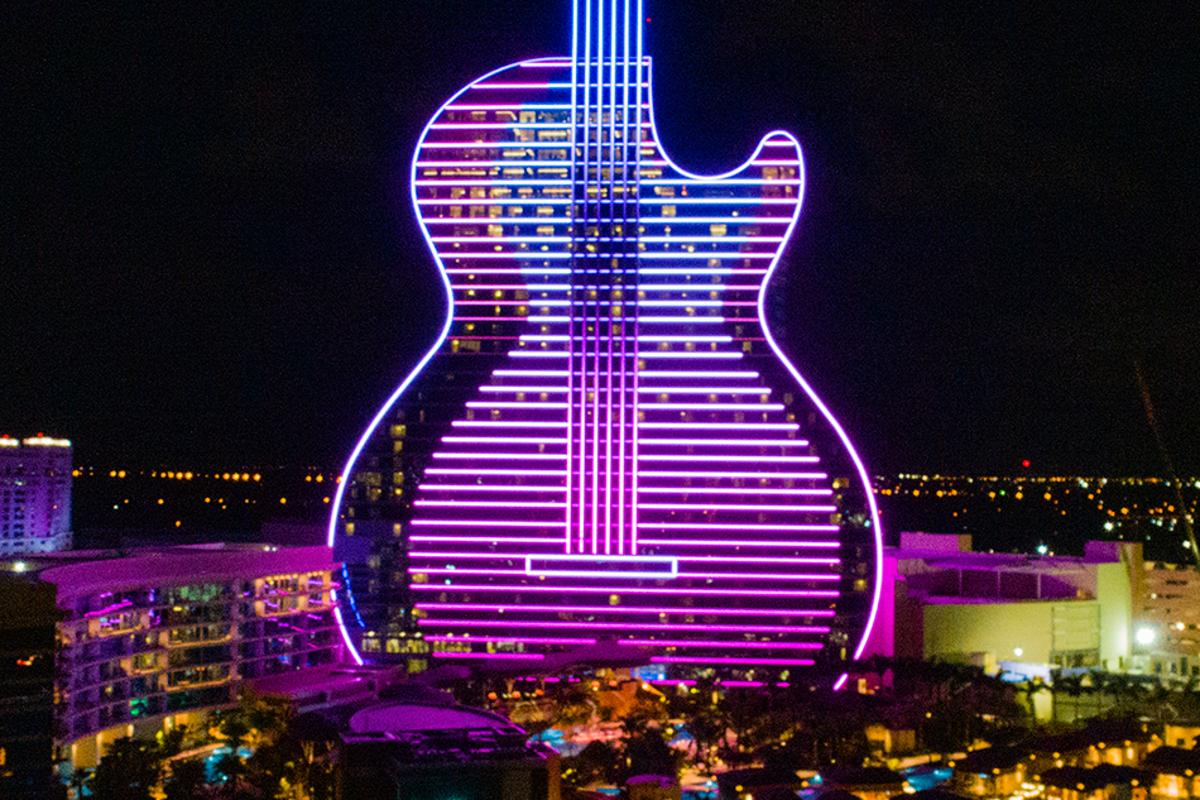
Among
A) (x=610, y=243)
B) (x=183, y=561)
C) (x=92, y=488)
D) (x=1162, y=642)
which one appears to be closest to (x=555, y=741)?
(x=183, y=561)

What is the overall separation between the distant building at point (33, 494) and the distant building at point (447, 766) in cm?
5138

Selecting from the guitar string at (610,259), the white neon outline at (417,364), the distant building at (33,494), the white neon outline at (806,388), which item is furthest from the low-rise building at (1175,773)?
the distant building at (33,494)

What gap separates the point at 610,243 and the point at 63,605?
13.1m

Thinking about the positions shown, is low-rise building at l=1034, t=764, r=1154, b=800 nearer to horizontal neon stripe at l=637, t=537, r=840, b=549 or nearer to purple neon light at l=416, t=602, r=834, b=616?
purple neon light at l=416, t=602, r=834, b=616

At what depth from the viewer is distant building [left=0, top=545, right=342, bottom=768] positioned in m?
23.2

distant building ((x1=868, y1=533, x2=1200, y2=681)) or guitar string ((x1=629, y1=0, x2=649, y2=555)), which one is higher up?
guitar string ((x1=629, y1=0, x2=649, y2=555))

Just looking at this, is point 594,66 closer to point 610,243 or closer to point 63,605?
point 610,243

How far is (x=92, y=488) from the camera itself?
98312mm

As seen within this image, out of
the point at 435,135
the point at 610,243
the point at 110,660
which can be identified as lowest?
→ the point at 110,660

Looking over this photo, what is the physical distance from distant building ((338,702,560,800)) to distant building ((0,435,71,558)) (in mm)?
51385

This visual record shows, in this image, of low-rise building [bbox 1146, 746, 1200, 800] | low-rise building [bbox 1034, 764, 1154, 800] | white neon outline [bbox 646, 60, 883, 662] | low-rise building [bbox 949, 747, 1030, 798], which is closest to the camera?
low-rise building [bbox 1034, 764, 1154, 800]

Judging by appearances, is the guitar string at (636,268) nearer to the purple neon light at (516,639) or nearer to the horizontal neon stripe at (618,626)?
the horizontal neon stripe at (618,626)

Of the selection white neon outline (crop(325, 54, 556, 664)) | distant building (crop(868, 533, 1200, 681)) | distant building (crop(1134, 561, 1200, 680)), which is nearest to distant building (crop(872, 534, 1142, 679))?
distant building (crop(868, 533, 1200, 681))

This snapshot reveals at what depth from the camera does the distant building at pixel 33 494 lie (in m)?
64.4
